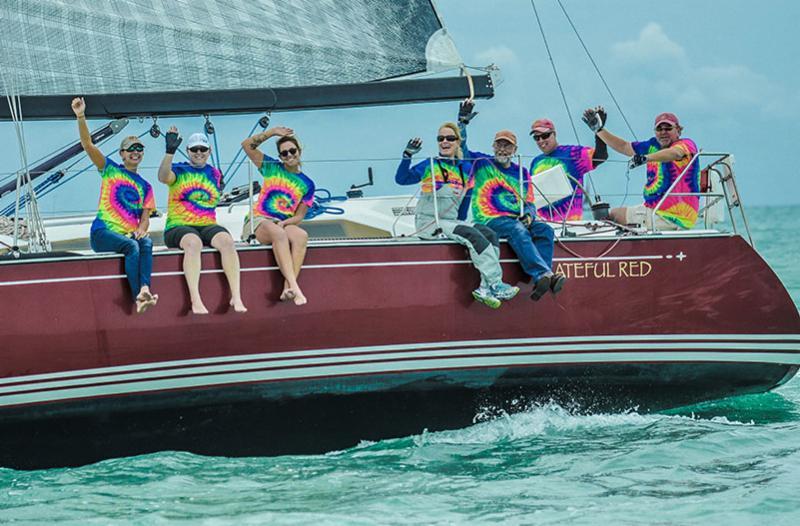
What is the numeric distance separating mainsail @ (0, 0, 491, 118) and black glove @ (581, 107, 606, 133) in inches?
37.6

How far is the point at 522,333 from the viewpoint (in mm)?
8195

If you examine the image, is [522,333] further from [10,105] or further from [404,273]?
[10,105]

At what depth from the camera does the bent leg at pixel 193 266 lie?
7371 mm

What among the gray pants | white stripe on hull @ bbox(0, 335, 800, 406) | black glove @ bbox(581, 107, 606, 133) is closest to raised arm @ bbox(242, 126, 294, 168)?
the gray pants

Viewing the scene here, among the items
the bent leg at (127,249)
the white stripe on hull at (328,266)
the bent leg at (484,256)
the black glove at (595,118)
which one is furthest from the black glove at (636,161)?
the bent leg at (127,249)

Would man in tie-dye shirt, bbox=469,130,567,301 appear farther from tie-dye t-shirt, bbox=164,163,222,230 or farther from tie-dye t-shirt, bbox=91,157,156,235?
tie-dye t-shirt, bbox=91,157,156,235

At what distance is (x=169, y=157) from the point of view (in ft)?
24.1

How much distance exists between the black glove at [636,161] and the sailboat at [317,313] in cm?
48

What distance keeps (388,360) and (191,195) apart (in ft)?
5.42

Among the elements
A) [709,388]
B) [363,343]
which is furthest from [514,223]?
[709,388]

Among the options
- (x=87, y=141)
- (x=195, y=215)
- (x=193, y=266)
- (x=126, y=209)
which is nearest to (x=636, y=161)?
(x=195, y=215)

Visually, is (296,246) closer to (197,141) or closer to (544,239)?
(197,141)

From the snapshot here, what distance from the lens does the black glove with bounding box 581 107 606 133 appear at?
862cm

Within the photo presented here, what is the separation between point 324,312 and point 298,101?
193 centimetres
